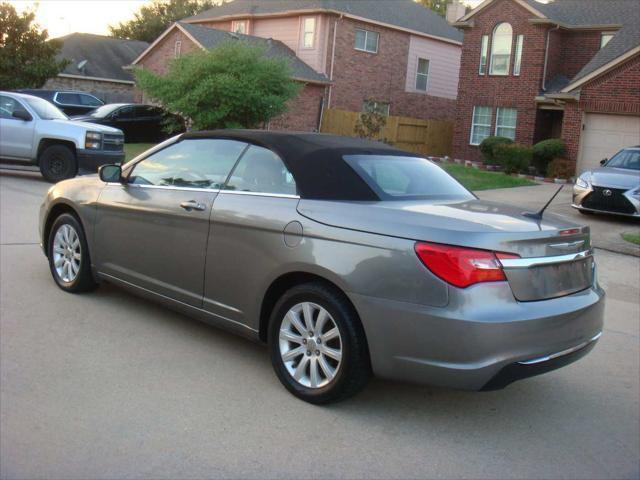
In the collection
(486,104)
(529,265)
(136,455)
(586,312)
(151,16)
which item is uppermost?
(151,16)

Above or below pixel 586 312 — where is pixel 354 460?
below

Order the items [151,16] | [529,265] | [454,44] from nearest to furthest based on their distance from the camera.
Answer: [529,265] < [454,44] < [151,16]

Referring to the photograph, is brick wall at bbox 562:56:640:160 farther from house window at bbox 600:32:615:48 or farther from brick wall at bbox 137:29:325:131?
brick wall at bbox 137:29:325:131

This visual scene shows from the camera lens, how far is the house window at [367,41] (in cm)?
3366

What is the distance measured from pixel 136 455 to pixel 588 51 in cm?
2835

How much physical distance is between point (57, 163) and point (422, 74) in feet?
81.5

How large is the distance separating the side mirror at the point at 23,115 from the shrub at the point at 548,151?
16366 mm

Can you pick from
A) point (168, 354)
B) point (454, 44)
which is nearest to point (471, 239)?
point (168, 354)

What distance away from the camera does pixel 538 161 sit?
25516 mm

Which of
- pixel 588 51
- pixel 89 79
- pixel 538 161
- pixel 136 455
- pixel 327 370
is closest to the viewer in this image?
pixel 136 455

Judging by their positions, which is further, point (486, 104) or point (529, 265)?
point (486, 104)

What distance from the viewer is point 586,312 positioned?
4492 millimetres

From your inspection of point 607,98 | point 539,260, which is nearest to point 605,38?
point 607,98

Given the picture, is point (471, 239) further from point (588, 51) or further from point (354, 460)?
point (588, 51)
